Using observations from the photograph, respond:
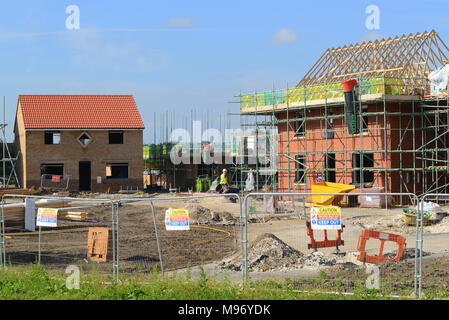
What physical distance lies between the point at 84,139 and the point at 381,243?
39.7 m

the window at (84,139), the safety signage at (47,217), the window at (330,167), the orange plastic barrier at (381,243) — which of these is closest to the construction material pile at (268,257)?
the orange plastic barrier at (381,243)

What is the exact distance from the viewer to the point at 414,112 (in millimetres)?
35125

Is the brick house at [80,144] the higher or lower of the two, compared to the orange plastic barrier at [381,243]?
higher

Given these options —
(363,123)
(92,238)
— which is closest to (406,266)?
(92,238)

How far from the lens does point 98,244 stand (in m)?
14.4

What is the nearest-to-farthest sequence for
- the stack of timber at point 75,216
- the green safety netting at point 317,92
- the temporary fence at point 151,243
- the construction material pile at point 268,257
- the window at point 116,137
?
the temporary fence at point 151,243 → the construction material pile at point 268,257 → the stack of timber at point 75,216 → the green safety netting at point 317,92 → the window at point 116,137

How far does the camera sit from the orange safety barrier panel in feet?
46.6

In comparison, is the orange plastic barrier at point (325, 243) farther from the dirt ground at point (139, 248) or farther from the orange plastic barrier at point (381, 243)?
the dirt ground at point (139, 248)

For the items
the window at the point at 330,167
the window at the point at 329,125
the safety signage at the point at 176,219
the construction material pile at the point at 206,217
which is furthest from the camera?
the window at the point at 330,167

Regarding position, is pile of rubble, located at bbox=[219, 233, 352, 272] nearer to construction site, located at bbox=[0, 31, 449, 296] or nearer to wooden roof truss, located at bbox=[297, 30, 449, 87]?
construction site, located at bbox=[0, 31, 449, 296]

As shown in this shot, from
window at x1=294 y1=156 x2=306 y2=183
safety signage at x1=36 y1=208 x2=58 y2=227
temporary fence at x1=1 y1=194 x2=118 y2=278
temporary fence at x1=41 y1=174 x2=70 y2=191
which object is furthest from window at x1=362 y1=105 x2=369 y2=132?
safety signage at x1=36 y1=208 x2=58 y2=227

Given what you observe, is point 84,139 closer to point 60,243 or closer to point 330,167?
point 330,167

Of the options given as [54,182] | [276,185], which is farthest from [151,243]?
[54,182]

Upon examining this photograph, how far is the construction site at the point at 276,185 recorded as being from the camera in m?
13.8
